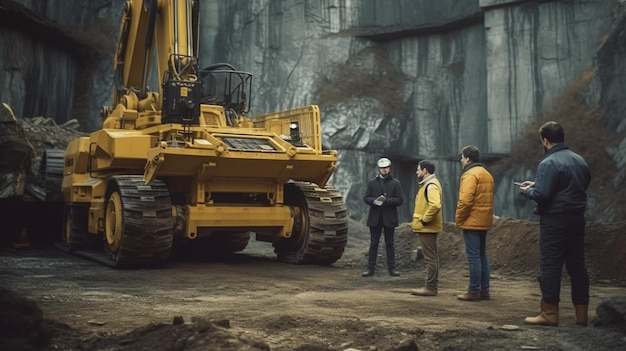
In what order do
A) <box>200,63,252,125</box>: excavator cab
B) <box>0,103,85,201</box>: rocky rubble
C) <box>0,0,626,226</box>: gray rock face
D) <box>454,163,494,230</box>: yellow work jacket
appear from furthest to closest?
<box>0,0,626,226</box>: gray rock face < <box>0,103,85,201</box>: rocky rubble < <box>200,63,252,125</box>: excavator cab < <box>454,163,494,230</box>: yellow work jacket

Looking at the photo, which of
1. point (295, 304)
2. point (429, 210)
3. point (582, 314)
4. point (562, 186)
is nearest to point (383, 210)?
point (429, 210)

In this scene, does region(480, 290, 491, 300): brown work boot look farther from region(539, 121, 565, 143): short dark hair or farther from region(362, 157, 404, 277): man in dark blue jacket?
region(362, 157, 404, 277): man in dark blue jacket

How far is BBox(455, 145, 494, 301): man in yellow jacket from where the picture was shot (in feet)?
25.1

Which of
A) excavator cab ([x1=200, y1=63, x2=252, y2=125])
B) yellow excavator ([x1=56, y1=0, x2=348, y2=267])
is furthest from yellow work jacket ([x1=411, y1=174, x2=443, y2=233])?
excavator cab ([x1=200, y1=63, x2=252, y2=125])

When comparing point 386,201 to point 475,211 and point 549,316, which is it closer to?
point 475,211

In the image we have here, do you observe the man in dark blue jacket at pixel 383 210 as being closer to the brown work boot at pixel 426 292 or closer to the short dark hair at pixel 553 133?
the brown work boot at pixel 426 292

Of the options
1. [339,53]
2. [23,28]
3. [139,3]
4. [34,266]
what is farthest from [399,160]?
[34,266]

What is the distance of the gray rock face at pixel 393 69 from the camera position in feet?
84.1

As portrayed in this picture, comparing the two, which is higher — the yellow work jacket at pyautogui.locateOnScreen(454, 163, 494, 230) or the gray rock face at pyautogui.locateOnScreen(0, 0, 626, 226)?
the gray rock face at pyautogui.locateOnScreen(0, 0, 626, 226)

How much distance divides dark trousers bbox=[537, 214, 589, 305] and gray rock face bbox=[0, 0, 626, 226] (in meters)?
19.5

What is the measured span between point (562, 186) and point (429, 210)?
2.11 meters

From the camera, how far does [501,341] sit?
17.7ft

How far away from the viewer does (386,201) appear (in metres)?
10.7

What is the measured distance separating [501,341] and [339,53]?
26.7 metres
